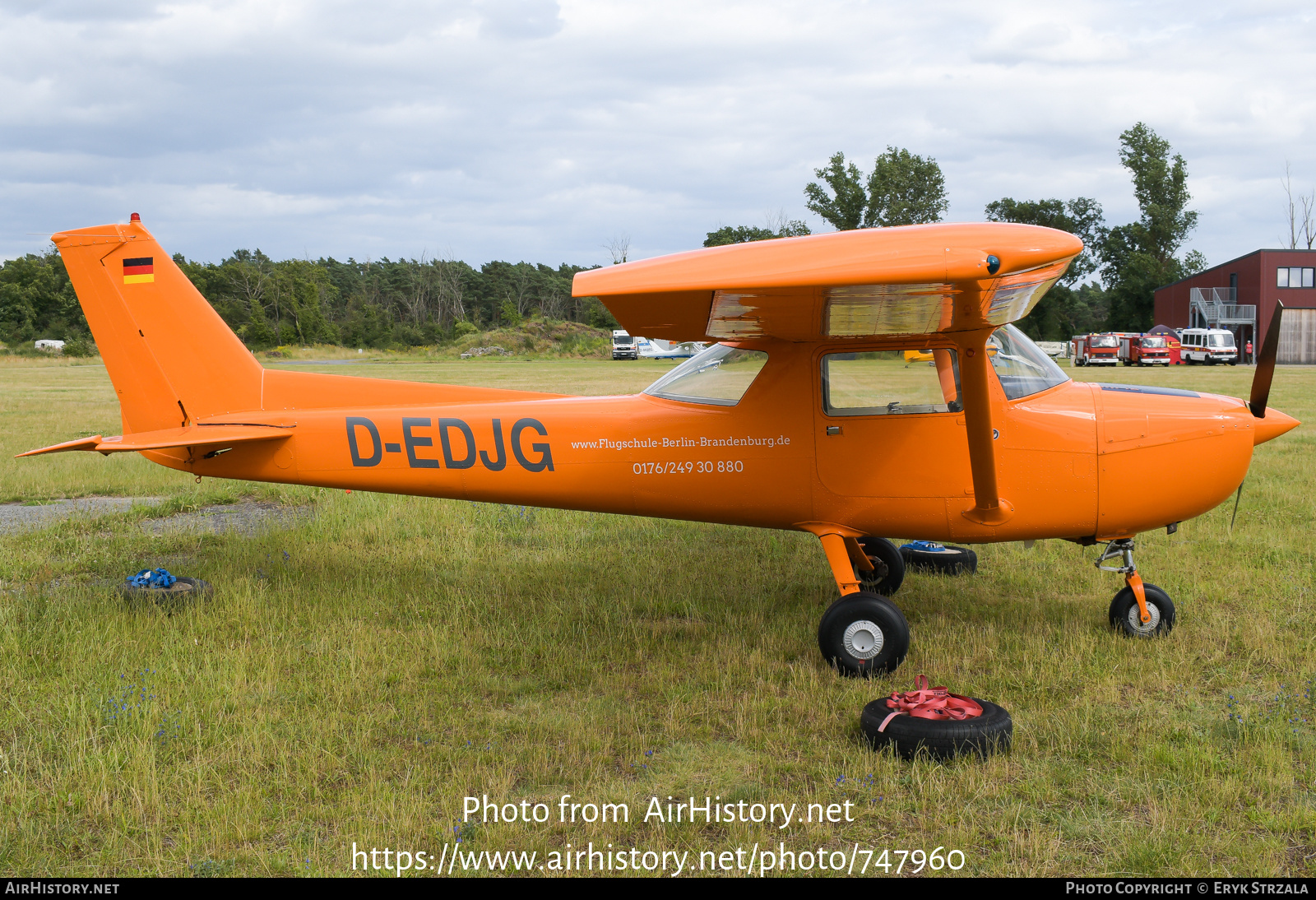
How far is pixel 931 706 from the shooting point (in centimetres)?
433

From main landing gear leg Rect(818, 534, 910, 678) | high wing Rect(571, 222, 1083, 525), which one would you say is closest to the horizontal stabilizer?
high wing Rect(571, 222, 1083, 525)

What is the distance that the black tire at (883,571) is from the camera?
7086 millimetres

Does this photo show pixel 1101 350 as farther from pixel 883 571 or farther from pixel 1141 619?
pixel 1141 619

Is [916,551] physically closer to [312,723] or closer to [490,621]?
[490,621]

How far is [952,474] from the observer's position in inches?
220

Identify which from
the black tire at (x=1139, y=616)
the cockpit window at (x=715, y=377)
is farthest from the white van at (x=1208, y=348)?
the cockpit window at (x=715, y=377)

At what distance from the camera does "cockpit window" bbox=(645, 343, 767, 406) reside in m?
5.89

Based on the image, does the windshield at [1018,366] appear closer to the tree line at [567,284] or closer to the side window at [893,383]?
the side window at [893,383]

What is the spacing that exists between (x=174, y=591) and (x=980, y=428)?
576 cm

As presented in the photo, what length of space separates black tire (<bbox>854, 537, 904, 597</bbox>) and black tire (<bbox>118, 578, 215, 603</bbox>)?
16.9 feet

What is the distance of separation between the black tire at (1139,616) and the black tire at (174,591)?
6.63 m

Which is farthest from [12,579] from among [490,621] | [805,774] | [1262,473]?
[1262,473]

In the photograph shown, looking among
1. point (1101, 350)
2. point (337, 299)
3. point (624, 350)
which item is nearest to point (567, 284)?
point (337, 299)

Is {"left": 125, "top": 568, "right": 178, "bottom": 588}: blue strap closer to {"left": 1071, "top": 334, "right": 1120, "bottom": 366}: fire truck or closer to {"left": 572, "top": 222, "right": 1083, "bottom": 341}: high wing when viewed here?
{"left": 572, "top": 222, "right": 1083, "bottom": 341}: high wing
